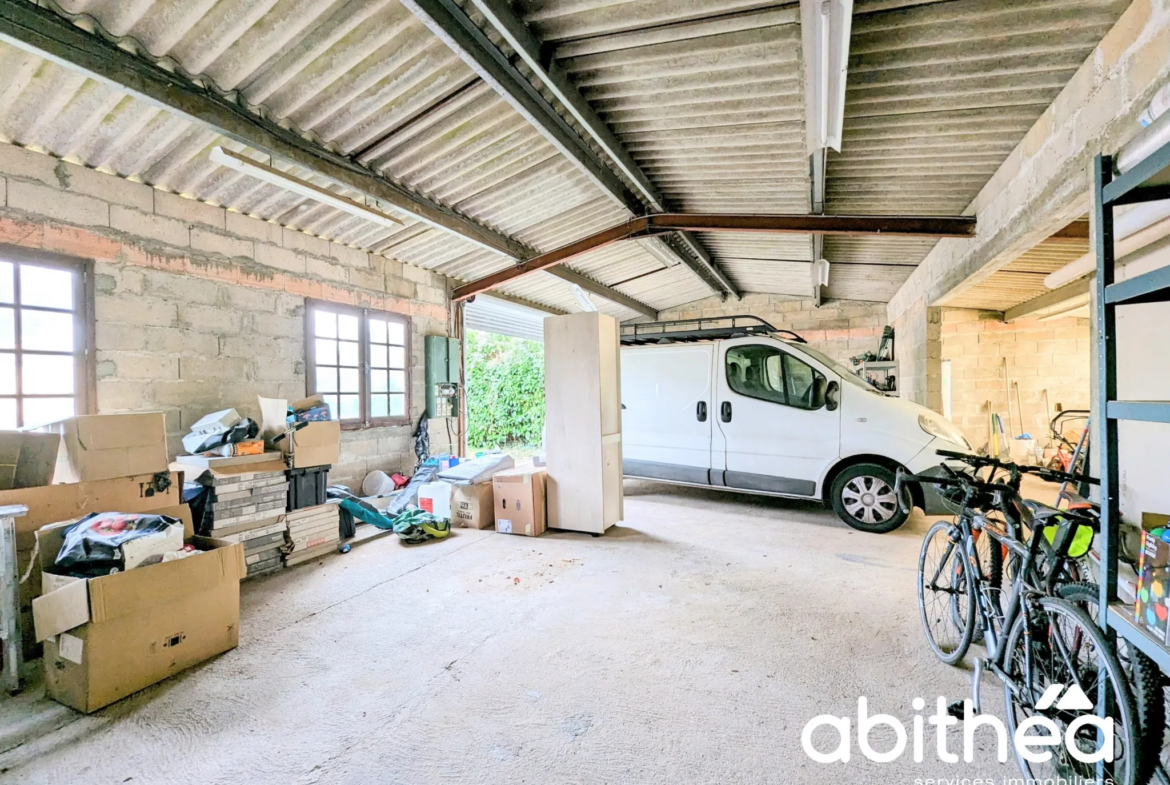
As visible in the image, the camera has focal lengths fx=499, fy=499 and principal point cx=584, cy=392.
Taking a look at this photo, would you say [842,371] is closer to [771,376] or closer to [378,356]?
[771,376]

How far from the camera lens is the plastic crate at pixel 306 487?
11.7 ft

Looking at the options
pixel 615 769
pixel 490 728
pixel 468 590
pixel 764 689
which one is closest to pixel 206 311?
pixel 468 590

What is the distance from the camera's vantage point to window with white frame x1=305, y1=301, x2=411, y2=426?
15.7 feet

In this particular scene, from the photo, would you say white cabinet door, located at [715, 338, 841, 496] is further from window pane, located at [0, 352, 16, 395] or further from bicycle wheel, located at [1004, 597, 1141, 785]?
window pane, located at [0, 352, 16, 395]

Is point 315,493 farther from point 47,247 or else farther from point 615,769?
point 615,769

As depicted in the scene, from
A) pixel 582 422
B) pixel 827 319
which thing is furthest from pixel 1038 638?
pixel 827 319

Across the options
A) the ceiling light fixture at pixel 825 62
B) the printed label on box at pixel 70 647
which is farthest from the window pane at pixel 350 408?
the ceiling light fixture at pixel 825 62

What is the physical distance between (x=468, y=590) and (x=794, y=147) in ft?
12.6

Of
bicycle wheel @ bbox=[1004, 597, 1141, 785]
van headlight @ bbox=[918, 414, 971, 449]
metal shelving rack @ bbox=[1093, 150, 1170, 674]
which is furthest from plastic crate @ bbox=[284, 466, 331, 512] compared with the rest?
van headlight @ bbox=[918, 414, 971, 449]

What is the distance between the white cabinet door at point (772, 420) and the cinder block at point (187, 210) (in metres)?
4.51

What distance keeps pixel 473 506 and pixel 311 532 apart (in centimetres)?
128

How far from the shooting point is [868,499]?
4.30m

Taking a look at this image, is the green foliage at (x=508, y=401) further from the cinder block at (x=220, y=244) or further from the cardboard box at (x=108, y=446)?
the cardboard box at (x=108, y=446)

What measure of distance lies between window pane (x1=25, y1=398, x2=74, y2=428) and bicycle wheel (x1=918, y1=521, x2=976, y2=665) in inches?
193
